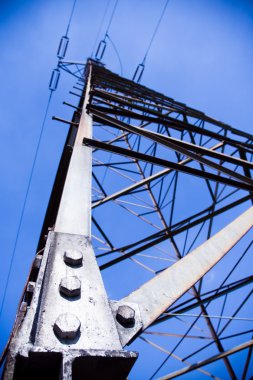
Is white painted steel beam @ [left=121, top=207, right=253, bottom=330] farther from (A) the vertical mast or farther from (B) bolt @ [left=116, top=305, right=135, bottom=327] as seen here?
(A) the vertical mast

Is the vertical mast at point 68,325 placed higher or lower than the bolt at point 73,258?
lower

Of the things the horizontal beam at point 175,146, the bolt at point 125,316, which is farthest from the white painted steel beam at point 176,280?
the horizontal beam at point 175,146

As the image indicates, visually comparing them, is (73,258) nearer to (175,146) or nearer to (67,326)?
(67,326)

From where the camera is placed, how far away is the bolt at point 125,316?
1139 millimetres

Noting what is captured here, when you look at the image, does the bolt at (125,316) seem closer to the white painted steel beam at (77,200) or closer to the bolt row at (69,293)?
the bolt row at (69,293)

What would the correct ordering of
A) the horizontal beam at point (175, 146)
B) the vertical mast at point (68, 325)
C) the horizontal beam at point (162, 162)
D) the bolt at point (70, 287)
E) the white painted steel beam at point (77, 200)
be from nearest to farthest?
the vertical mast at point (68, 325) < the bolt at point (70, 287) < the white painted steel beam at point (77, 200) < the horizontal beam at point (162, 162) < the horizontal beam at point (175, 146)

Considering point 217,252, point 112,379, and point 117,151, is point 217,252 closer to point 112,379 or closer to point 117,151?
point 112,379

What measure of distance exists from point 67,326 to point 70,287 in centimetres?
18

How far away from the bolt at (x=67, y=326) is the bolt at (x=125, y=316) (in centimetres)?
20

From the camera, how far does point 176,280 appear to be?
1.41m

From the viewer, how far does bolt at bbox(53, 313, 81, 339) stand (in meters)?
0.95

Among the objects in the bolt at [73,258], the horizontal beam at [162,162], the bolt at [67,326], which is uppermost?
the horizontal beam at [162,162]

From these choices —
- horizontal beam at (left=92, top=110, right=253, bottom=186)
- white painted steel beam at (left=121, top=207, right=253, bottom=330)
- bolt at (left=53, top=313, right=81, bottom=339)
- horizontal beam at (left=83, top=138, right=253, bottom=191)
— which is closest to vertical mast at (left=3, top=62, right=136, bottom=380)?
bolt at (left=53, top=313, right=81, bottom=339)

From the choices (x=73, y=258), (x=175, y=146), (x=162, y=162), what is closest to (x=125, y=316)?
(x=73, y=258)
